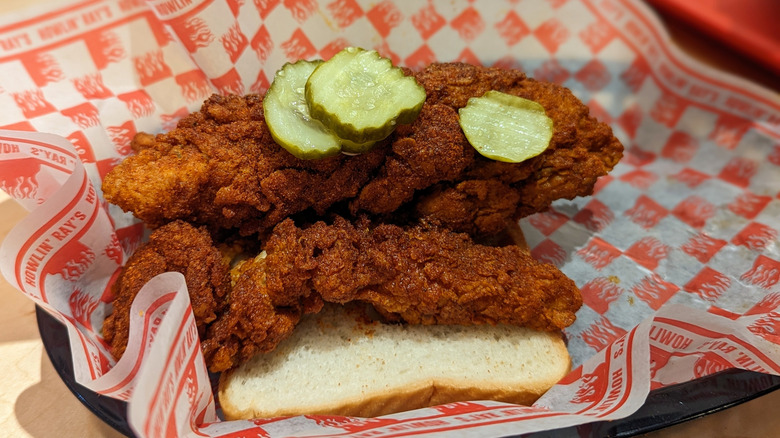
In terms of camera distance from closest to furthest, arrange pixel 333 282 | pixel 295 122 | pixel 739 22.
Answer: pixel 333 282, pixel 295 122, pixel 739 22

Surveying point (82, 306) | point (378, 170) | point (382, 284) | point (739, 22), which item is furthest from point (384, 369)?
point (739, 22)

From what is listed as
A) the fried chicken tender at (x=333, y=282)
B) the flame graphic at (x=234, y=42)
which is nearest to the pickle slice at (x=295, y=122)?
the fried chicken tender at (x=333, y=282)

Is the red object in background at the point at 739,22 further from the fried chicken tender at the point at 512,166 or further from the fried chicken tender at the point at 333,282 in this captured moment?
the fried chicken tender at the point at 333,282

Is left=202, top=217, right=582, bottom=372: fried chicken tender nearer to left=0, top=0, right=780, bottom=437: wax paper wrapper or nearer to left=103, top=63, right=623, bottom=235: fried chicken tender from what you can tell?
left=103, top=63, right=623, bottom=235: fried chicken tender

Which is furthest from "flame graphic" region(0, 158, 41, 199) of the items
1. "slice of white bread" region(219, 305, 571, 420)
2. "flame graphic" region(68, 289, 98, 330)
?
"slice of white bread" region(219, 305, 571, 420)

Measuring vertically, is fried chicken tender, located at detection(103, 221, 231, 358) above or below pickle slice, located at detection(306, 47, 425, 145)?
below

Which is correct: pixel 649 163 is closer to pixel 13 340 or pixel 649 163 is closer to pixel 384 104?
pixel 384 104

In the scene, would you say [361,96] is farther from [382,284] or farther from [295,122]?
[382,284]
